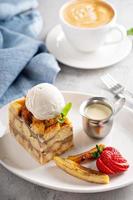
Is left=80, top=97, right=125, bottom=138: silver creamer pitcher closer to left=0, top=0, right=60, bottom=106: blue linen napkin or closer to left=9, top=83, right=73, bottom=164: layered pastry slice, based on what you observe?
left=9, top=83, right=73, bottom=164: layered pastry slice

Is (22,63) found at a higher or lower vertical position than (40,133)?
lower

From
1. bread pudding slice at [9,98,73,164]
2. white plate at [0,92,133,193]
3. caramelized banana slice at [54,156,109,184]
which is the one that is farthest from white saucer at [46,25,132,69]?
caramelized banana slice at [54,156,109,184]

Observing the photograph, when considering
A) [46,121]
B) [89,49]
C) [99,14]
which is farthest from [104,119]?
[99,14]

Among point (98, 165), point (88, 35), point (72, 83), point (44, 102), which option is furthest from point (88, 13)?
point (98, 165)

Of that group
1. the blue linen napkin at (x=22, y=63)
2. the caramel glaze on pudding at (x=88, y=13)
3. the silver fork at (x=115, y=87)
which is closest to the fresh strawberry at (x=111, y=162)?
the silver fork at (x=115, y=87)

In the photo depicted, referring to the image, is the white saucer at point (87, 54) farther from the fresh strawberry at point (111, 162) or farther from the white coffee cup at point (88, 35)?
the fresh strawberry at point (111, 162)

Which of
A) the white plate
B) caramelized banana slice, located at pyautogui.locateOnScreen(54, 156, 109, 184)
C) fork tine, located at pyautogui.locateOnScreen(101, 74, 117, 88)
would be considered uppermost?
caramelized banana slice, located at pyautogui.locateOnScreen(54, 156, 109, 184)

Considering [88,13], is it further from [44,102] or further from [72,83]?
[44,102]
